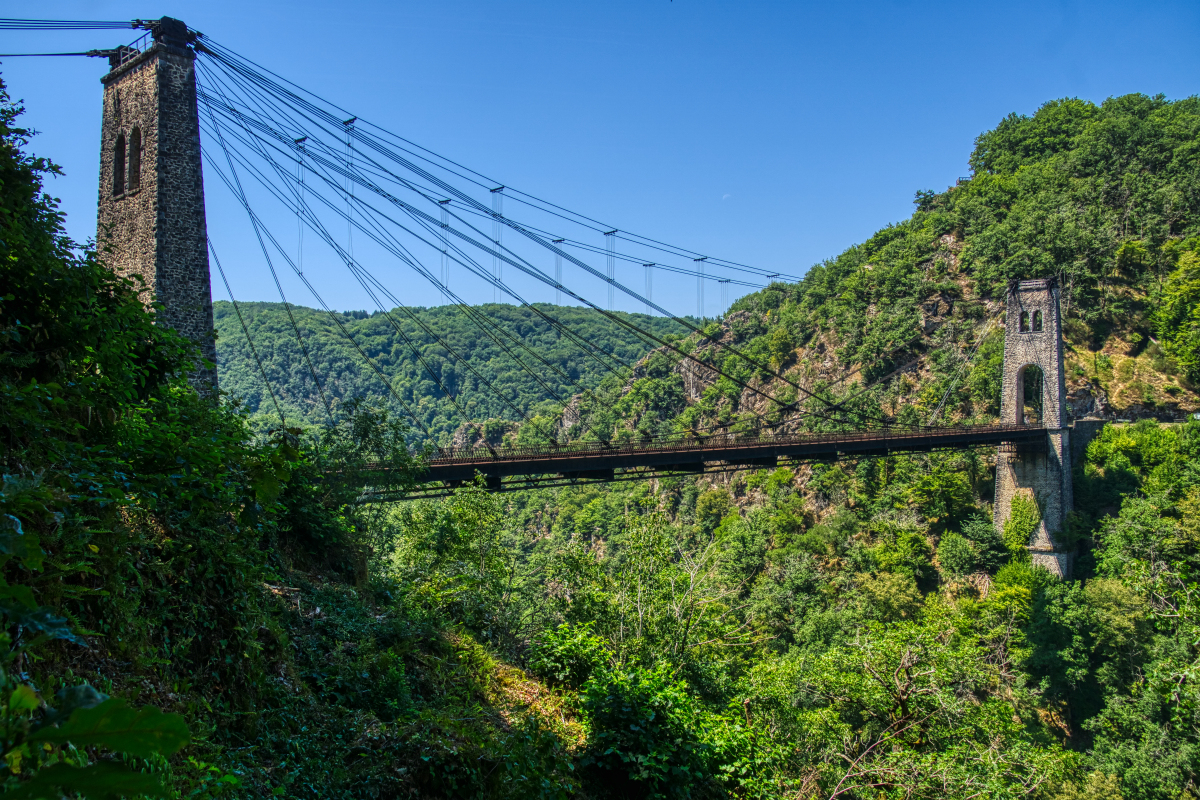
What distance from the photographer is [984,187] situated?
4372 cm

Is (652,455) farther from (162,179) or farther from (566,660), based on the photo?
(162,179)

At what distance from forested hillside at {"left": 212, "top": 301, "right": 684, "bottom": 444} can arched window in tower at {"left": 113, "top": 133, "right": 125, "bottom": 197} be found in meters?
47.9

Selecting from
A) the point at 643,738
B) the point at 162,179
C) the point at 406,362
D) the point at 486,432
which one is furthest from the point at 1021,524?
the point at 406,362

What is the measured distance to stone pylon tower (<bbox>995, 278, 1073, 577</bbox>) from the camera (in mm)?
23219

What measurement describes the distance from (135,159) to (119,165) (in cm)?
44

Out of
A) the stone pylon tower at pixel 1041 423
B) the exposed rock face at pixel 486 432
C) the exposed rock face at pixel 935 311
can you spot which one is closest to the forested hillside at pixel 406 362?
the exposed rock face at pixel 486 432

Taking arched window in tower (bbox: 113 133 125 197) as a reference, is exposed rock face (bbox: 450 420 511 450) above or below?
below

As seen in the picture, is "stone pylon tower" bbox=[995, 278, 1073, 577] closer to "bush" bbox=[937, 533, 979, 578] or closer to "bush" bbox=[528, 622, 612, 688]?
"bush" bbox=[937, 533, 979, 578]

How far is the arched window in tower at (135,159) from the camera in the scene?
10.7 metres

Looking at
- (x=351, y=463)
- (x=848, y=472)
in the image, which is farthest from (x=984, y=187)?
(x=351, y=463)

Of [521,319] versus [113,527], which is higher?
[521,319]

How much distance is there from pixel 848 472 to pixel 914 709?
23.3m

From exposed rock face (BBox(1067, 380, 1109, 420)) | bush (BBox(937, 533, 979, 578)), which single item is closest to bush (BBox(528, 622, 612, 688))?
bush (BBox(937, 533, 979, 578))

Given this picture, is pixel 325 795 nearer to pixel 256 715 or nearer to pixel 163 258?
pixel 256 715
